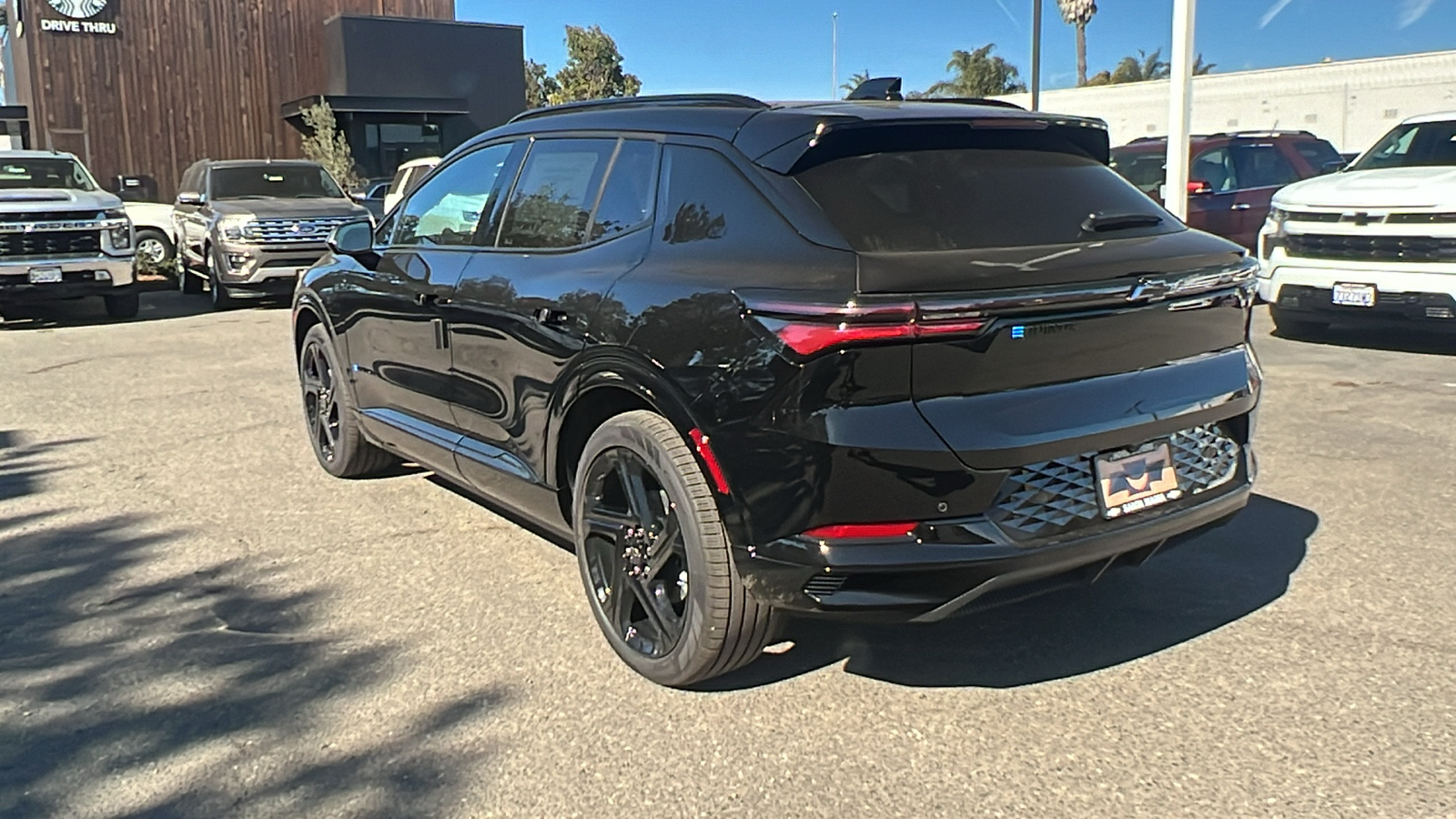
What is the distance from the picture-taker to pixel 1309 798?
9.58ft

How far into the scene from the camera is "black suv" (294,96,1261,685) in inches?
119

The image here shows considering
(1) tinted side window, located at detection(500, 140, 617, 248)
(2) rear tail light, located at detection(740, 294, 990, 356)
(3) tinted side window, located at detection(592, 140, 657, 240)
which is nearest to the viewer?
(2) rear tail light, located at detection(740, 294, 990, 356)

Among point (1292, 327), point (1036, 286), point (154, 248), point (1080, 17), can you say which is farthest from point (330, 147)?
point (1080, 17)

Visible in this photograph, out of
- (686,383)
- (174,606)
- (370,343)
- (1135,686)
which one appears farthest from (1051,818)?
(370,343)

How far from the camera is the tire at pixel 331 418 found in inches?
228

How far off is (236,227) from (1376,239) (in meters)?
11.4

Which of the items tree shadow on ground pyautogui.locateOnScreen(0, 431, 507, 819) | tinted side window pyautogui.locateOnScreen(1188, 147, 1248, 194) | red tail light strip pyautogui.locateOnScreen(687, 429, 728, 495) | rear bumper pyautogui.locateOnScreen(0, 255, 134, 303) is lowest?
tree shadow on ground pyautogui.locateOnScreen(0, 431, 507, 819)

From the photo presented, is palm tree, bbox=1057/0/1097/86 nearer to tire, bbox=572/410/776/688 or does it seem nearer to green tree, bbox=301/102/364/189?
green tree, bbox=301/102/364/189

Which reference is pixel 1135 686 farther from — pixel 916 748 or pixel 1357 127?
pixel 1357 127

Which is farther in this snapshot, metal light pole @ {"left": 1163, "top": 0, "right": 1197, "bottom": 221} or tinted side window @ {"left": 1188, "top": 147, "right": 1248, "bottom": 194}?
tinted side window @ {"left": 1188, "top": 147, "right": 1248, "bottom": 194}

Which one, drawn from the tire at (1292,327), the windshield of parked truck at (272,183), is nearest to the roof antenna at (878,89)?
the tire at (1292,327)

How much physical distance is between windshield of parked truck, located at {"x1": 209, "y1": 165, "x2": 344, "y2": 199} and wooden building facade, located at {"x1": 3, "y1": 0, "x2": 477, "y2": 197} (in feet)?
47.7

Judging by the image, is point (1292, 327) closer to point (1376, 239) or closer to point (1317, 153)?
point (1376, 239)

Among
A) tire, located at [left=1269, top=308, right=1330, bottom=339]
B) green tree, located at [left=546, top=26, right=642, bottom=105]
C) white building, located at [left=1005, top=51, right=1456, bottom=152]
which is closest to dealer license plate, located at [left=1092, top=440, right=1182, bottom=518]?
tire, located at [left=1269, top=308, right=1330, bottom=339]
